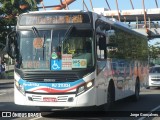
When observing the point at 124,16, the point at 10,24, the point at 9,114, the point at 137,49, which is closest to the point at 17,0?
the point at 10,24

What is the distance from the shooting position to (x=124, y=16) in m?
92.9

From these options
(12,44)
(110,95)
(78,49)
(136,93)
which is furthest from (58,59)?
(136,93)

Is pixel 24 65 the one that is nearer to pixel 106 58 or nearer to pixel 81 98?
pixel 81 98

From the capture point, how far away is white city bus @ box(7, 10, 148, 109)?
39.2 feet

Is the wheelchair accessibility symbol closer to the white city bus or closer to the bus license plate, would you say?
the white city bus

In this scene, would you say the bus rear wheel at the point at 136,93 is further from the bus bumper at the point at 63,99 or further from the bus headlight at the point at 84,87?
the bus headlight at the point at 84,87

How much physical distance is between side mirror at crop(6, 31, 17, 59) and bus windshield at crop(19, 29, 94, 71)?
195mm

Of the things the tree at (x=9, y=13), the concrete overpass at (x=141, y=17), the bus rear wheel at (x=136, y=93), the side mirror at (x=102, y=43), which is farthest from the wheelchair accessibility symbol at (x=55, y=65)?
the concrete overpass at (x=141, y=17)

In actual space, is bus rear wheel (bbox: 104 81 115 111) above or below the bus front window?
below

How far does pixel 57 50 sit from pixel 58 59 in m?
0.25

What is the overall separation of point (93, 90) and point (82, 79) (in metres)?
0.44

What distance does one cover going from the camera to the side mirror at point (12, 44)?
12.1 meters

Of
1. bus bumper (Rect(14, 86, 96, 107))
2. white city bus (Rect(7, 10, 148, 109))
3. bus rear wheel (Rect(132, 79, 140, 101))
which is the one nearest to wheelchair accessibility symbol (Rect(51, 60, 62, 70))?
white city bus (Rect(7, 10, 148, 109))

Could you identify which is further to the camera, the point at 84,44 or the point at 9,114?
the point at 9,114
